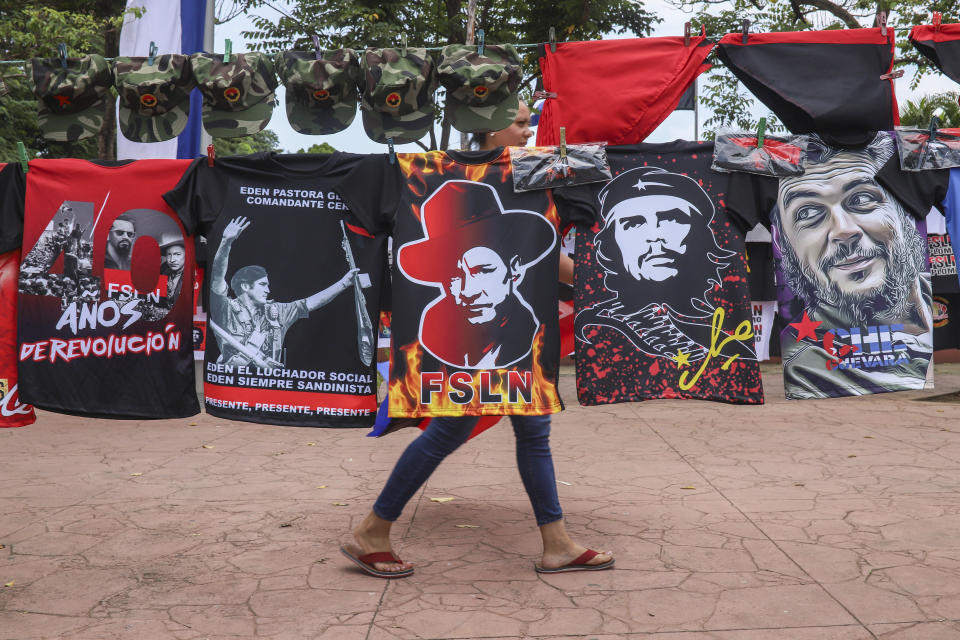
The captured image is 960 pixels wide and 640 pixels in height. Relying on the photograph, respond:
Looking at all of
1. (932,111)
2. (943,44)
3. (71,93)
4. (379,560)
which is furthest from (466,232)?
(932,111)

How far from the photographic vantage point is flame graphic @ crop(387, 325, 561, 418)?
11.1ft

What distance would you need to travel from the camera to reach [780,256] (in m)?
3.60

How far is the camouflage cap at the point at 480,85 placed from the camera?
12.1 feet

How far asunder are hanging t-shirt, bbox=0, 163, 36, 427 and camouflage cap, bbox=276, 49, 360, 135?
125 cm

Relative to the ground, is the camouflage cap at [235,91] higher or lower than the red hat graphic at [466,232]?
higher

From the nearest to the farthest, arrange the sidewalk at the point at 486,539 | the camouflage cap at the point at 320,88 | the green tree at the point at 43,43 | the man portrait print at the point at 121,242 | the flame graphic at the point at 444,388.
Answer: the sidewalk at the point at 486,539 → the flame graphic at the point at 444,388 → the man portrait print at the point at 121,242 → the camouflage cap at the point at 320,88 → the green tree at the point at 43,43

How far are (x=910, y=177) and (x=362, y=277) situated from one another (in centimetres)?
243

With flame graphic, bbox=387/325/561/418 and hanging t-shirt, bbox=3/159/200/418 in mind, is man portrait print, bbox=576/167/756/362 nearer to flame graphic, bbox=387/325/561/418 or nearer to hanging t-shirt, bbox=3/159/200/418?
flame graphic, bbox=387/325/561/418

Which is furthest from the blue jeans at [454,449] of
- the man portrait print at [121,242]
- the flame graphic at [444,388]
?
the man portrait print at [121,242]

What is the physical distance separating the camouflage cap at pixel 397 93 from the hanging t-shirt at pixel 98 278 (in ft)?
2.92

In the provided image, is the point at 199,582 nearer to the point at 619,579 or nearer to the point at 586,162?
the point at 619,579

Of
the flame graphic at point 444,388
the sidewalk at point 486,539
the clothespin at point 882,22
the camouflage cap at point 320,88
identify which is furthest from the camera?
the camouflage cap at point 320,88

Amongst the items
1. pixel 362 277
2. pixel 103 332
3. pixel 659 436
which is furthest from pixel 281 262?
pixel 659 436

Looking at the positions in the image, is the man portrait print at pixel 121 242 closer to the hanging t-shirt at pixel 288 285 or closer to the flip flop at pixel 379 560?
the hanging t-shirt at pixel 288 285
